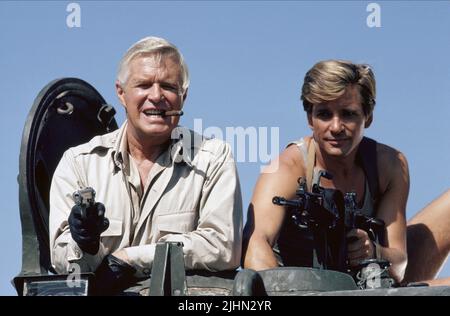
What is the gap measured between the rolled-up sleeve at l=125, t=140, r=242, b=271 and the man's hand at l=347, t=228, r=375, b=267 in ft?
2.25

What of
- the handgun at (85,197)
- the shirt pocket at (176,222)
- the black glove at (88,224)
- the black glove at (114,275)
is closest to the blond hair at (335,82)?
the shirt pocket at (176,222)

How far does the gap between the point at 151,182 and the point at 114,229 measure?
44 centimetres

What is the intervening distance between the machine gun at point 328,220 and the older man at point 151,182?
472 millimetres

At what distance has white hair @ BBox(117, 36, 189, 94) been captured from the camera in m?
7.94

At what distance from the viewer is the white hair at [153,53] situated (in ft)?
26.0

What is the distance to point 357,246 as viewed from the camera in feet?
25.0

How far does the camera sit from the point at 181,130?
8.02 m

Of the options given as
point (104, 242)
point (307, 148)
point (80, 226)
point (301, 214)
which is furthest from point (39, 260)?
point (307, 148)

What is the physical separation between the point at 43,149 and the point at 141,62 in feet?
3.38

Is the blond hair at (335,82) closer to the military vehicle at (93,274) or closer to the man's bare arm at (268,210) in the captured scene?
the man's bare arm at (268,210)

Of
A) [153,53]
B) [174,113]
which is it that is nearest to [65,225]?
[174,113]

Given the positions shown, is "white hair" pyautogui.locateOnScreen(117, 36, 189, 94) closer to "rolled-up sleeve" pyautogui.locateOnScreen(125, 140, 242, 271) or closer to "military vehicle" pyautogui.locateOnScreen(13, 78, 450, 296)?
"rolled-up sleeve" pyautogui.locateOnScreen(125, 140, 242, 271)

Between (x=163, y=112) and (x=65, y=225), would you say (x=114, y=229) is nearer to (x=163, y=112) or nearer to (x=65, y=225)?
(x=65, y=225)
